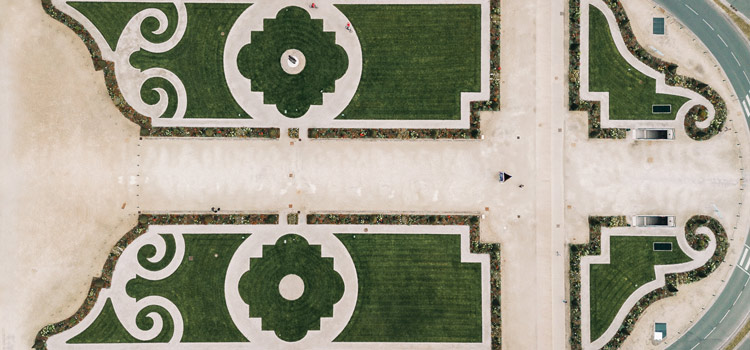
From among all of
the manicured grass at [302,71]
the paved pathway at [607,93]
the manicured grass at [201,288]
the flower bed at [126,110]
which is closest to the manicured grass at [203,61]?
the flower bed at [126,110]

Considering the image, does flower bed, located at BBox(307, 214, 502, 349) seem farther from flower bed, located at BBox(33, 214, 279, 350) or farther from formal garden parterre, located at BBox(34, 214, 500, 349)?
flower bed, located at BBox(33, 214, 279, 350)

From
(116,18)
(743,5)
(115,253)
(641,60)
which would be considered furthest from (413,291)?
(743,5)

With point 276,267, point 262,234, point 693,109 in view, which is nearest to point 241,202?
point 262,234

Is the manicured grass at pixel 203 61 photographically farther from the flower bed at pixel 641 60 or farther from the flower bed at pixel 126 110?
the flower bed at pixel 641 60

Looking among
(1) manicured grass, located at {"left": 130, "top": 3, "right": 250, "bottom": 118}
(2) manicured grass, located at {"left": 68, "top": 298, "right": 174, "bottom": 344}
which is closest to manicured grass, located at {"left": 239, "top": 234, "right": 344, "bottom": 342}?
(2) manicured grass, located at {"left": 68, "top": 298, "right": 174, "bottom": 344}

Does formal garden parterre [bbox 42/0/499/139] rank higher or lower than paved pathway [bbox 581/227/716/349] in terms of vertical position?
higher

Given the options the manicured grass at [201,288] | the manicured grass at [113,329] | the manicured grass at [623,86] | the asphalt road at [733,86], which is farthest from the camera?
the asphalt road at [733,86]

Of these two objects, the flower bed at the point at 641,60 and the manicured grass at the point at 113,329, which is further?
the flower bed at the point at 641,60
